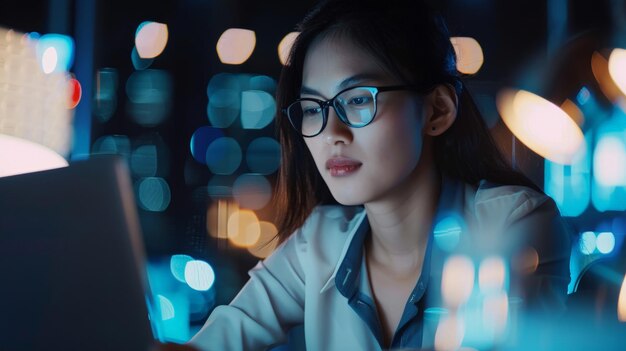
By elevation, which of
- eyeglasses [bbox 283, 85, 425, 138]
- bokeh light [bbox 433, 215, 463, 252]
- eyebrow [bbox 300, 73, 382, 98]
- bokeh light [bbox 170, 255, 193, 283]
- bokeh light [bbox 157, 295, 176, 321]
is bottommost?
bokeh light [bbox 157, 295, 176, 321]

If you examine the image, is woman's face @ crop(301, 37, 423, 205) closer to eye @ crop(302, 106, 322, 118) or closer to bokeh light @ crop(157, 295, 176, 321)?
eye @ crop(302, 106, 322, 118)

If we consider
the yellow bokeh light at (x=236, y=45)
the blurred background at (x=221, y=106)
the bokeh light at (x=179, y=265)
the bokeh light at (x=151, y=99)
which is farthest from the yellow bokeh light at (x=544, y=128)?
the bokeh light at (x=179, y=265)

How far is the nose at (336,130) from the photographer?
104 centimetres

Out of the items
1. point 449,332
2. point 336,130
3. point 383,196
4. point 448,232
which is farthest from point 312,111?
point 449,332

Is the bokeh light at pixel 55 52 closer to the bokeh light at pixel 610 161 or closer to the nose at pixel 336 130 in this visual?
the nose at pixel 336 130

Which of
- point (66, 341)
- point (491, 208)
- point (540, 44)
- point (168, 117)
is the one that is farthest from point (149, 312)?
point (168, 117)

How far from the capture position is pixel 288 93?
47.3 inches

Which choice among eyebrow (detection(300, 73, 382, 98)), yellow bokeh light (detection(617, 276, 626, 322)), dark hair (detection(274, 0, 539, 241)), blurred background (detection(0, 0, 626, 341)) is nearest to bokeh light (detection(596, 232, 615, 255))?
blurred background (detection(0, 0, 626, 341))

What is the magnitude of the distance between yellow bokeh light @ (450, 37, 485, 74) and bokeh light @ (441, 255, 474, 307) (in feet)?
1.58

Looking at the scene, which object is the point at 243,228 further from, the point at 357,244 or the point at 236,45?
the point at 357,244

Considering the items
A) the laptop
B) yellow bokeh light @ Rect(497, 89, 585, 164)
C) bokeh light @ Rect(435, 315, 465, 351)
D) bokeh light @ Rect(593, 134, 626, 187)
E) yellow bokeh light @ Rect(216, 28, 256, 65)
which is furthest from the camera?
yellow bokeh light @ Rect(216, 28, 256, 65)

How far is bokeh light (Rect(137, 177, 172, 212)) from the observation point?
7.35 feet

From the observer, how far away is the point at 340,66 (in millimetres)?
1058

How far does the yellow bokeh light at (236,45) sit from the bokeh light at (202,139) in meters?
0.27
